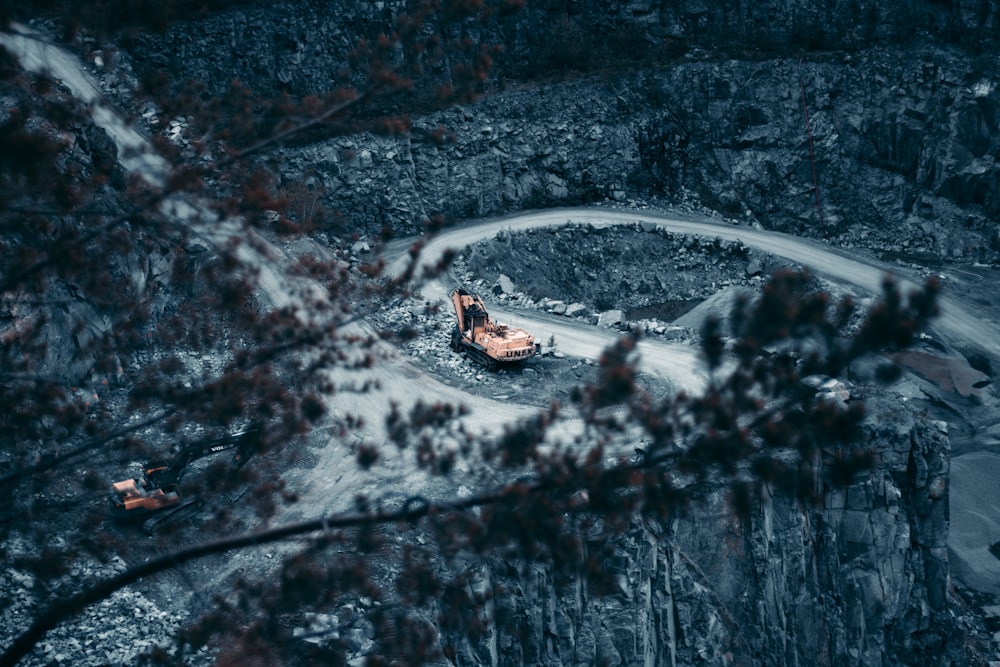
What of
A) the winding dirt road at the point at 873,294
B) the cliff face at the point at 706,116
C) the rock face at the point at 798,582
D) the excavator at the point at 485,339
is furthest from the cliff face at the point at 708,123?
the rock face at the point at 798,582

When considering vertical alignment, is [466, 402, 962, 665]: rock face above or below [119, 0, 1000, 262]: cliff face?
below

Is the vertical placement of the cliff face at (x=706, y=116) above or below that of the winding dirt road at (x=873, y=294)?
above

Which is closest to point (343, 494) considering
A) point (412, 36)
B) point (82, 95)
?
point (412, 36)

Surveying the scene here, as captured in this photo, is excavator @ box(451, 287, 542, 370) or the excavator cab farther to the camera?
excavator @ box(451, 287, 542, 370)

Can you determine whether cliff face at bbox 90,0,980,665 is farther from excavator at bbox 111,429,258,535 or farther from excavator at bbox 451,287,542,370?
excavator at bbox 111,429,258,535

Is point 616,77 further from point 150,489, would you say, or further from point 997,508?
point 150,489

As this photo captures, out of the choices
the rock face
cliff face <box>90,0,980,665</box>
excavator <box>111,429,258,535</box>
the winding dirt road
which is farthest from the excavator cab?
cliff face <box>90,0,980,665</box>

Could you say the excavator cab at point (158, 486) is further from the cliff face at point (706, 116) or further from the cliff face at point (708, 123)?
the cliff face at point (706, 116)
